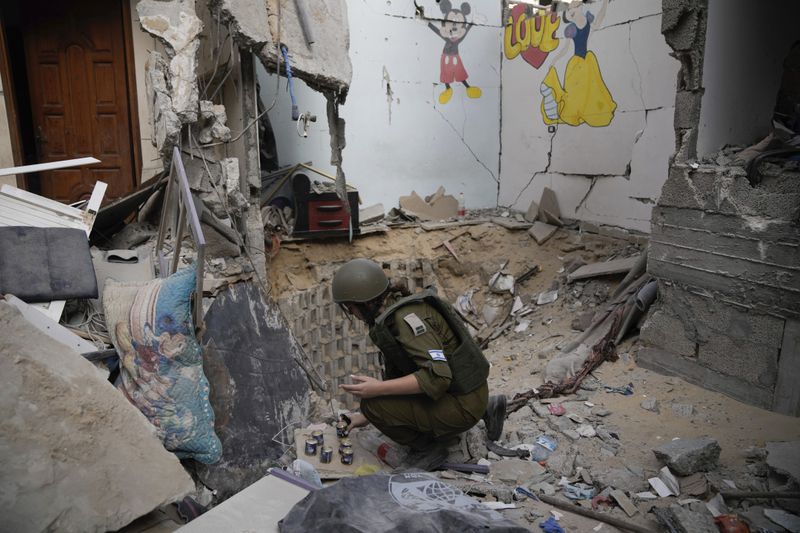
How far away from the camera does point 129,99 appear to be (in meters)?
6.34

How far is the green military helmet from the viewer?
3.02 meters

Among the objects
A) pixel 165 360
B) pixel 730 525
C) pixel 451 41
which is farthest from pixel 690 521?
pixel 451 41

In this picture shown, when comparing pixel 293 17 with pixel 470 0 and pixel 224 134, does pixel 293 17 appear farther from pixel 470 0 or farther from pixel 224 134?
pixel 470 0

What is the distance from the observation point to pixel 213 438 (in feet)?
11.5

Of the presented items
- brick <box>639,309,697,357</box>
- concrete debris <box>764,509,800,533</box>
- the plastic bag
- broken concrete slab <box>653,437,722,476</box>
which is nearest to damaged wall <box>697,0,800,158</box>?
brick <box>639,309,697,357</box>

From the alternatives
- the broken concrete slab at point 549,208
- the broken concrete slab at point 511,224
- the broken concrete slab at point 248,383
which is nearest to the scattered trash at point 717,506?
the broken concrete slab at point 248,383

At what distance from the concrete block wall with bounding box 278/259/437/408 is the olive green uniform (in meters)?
3.16

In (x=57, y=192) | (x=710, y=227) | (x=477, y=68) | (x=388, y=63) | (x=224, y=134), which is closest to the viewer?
(x=710, y=227)

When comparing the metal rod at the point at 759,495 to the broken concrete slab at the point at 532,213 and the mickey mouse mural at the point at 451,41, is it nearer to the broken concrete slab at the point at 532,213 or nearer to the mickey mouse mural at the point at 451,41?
the broken concrete slab at the point at 532,213

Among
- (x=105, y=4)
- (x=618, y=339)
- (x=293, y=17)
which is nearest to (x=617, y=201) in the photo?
(x=618, y=339)

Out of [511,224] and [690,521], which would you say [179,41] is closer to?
[690,521]

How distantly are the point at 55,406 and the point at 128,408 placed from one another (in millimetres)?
320

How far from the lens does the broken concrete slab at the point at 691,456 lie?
9.82ft

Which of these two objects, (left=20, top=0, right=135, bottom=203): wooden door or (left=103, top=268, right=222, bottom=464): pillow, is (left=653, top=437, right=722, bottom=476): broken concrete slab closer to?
(left=103, top=268, right=222, bottom=464): pillow
